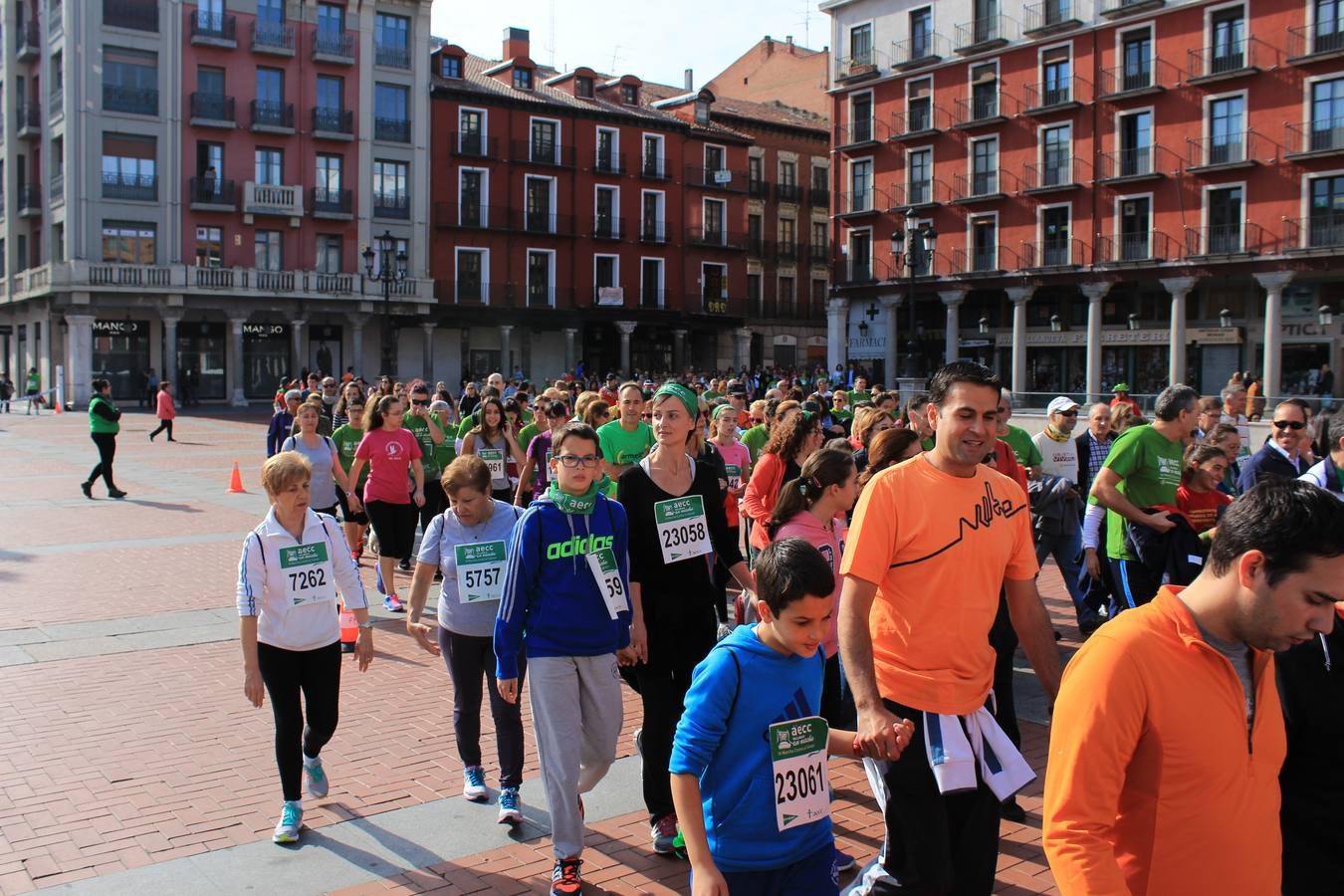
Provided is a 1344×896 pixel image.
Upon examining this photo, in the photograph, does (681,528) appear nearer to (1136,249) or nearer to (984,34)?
(1136,249)

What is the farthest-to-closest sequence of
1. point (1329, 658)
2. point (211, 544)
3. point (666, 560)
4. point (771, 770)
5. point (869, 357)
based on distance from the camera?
point (869, 357) → point (211, 544) → point (666, 560) → point (771, 770) → point (1329, 658)

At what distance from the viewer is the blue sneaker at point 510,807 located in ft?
17.7

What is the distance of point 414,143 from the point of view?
165 ft

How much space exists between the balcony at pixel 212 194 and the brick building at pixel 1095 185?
25.7m

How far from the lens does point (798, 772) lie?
3387 mm

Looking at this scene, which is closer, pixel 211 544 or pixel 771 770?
pixel 771 770

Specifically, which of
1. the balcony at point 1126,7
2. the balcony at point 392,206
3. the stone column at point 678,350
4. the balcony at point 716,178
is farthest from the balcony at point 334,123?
the balcony at point 1126,7

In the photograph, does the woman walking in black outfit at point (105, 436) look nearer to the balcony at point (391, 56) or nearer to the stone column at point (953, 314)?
the balcony at point (391, 56)

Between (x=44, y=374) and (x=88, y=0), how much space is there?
15.1m

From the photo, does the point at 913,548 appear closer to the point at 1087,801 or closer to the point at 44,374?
the point at 1087,801

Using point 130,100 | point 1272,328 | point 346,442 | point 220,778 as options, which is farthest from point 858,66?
point 220,778

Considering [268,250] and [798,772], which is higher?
[268,250]

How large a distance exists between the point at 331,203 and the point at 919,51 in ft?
83.9

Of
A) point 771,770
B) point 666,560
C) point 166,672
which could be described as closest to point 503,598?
point 666,560
